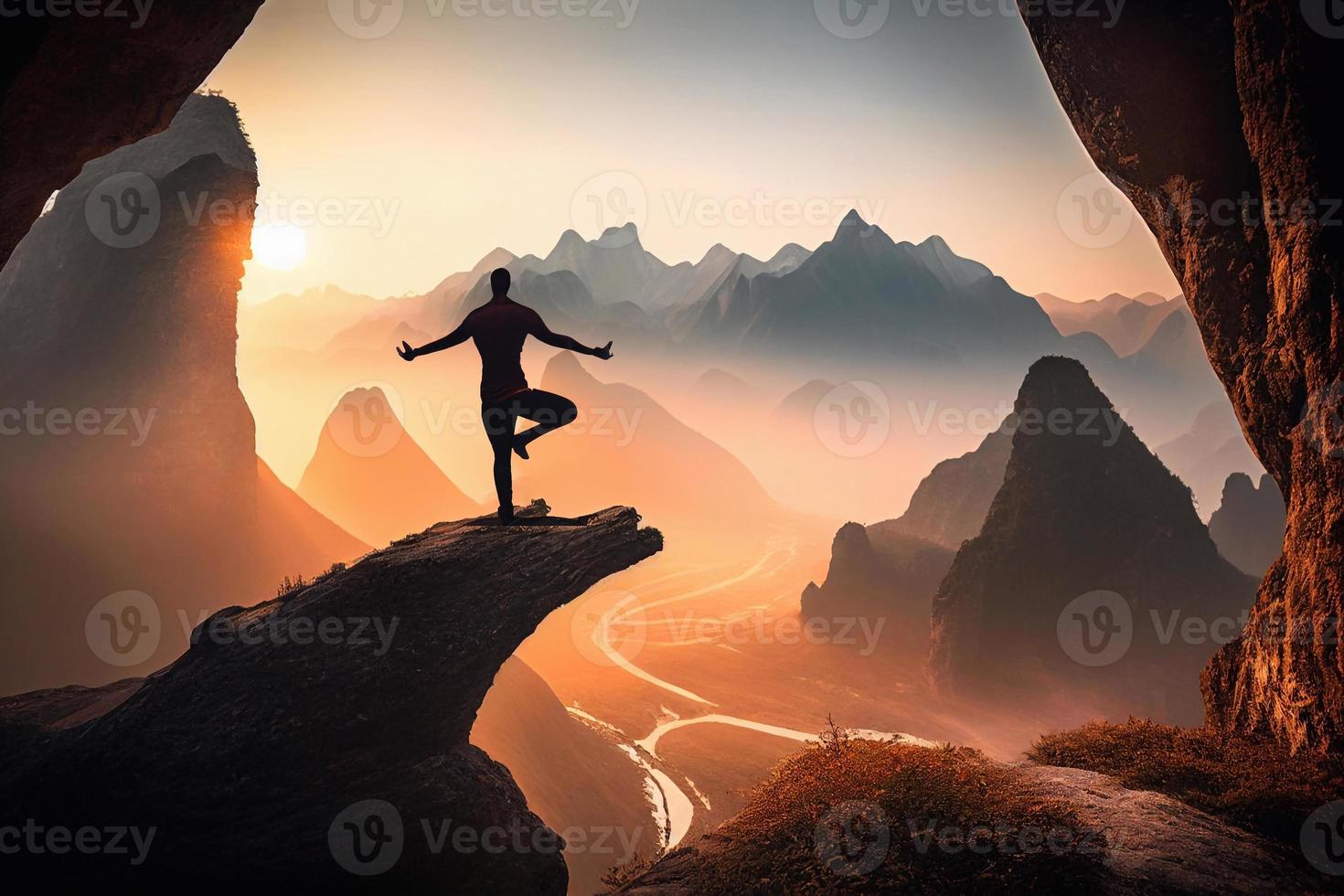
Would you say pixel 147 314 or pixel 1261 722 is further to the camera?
pixel 147 314

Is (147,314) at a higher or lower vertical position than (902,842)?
higher

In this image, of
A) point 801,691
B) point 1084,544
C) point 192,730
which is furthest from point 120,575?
point 1084,544

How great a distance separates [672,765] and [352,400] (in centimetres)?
8868

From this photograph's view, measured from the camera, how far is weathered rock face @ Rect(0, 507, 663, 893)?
10.2m

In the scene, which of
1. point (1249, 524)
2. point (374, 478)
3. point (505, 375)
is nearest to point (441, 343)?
point (505, 375)

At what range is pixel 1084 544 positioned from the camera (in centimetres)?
5653

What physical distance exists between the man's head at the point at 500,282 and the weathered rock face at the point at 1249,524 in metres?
98.9

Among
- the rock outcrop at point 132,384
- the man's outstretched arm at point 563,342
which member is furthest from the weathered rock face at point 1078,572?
the rock outcrop at point 132,384

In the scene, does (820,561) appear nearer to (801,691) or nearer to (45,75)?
(801,691)

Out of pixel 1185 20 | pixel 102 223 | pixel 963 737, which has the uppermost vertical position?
pixel 102 223

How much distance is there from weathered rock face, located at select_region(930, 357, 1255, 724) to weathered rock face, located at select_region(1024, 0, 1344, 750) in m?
46.6

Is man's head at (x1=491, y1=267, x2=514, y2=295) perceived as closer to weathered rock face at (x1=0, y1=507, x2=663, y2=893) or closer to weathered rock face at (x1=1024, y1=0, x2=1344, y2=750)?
weathered rock face at (x1=0, y1=507, x2=663, y2=893)

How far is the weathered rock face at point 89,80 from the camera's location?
1055cm

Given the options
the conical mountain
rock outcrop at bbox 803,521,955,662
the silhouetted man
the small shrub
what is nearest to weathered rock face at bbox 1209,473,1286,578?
rock outcrop at bbox 803,521,955,662
